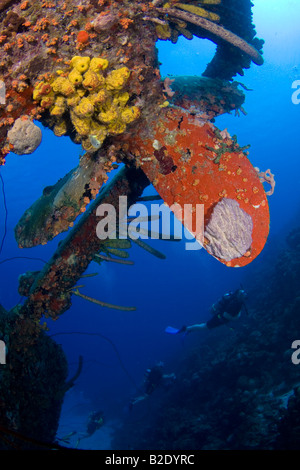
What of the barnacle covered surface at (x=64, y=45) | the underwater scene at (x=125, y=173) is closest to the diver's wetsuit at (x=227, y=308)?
the underwater scene at (x=125, y=173)

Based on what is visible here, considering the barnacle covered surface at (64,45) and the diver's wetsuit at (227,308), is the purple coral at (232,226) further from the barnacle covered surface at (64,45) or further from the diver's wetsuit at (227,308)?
the diver's wetsuit at (227,308)

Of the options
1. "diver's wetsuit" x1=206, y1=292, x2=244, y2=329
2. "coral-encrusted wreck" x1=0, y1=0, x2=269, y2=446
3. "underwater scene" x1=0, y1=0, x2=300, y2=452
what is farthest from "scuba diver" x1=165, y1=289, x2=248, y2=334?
"coral-encrusted wreck" x1=0, y1=0, x2=269, y2=446

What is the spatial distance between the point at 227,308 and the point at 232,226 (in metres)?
9.13

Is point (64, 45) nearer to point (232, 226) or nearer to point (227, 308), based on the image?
point (232, 226)

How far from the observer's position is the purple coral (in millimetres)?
2279

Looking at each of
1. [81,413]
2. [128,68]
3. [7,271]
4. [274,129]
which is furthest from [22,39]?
[274,129]

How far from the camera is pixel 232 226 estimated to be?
2.27 meters

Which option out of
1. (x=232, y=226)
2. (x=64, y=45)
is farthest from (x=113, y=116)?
(x=232, y=226)

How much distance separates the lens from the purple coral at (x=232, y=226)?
2279mm

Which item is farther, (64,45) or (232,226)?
(232,226)

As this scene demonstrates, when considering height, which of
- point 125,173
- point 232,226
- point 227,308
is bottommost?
point 232,226

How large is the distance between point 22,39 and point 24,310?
3465mm

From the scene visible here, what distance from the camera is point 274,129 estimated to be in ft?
244

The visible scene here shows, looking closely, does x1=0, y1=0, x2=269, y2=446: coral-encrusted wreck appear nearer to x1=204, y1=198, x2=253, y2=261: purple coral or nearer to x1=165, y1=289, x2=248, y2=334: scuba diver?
x1=204, y1=198, x2=253, y2=261: purple coral
